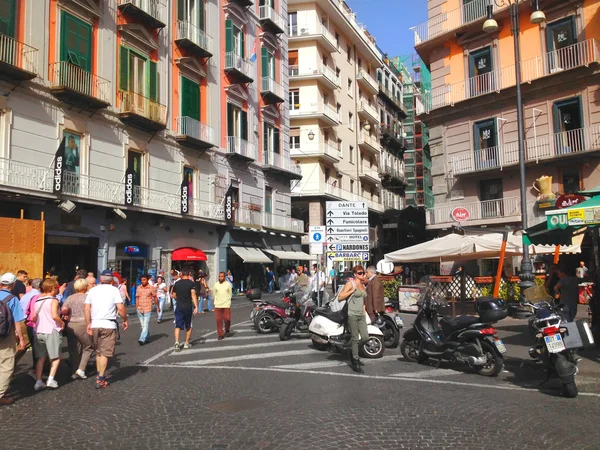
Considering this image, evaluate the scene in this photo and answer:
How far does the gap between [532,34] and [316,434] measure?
82.8 ft

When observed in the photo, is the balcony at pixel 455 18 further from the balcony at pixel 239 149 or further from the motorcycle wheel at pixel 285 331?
the motorcycle wheel at pixel 285 331

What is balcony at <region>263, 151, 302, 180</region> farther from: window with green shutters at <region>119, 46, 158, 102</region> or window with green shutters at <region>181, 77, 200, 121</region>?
window with green shutters at <region>119, 46, 158, 102</region>

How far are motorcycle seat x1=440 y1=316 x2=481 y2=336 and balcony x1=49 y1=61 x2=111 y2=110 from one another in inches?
613

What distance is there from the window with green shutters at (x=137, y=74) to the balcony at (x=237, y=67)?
6.11m

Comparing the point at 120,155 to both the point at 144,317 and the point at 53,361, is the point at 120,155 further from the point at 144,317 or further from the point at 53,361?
the point at 53,361

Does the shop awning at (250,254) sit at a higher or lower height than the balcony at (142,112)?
lower

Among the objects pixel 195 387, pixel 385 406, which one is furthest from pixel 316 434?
pixel 195 387

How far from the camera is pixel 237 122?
30734 millimetres

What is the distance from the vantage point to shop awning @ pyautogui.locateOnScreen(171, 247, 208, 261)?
83.9ft

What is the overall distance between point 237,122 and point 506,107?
1434 centimetres

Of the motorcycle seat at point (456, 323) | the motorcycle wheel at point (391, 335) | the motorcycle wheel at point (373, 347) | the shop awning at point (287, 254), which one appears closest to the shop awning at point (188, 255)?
the shop awning at point (287, 254)

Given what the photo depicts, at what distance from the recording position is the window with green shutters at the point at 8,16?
676 inches

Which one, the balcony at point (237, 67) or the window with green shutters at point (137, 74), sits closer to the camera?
the window with green shutters at point (137, 74)

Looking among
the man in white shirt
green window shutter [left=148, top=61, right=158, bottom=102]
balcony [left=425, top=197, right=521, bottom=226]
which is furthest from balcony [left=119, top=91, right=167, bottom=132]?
the man in white shirt
